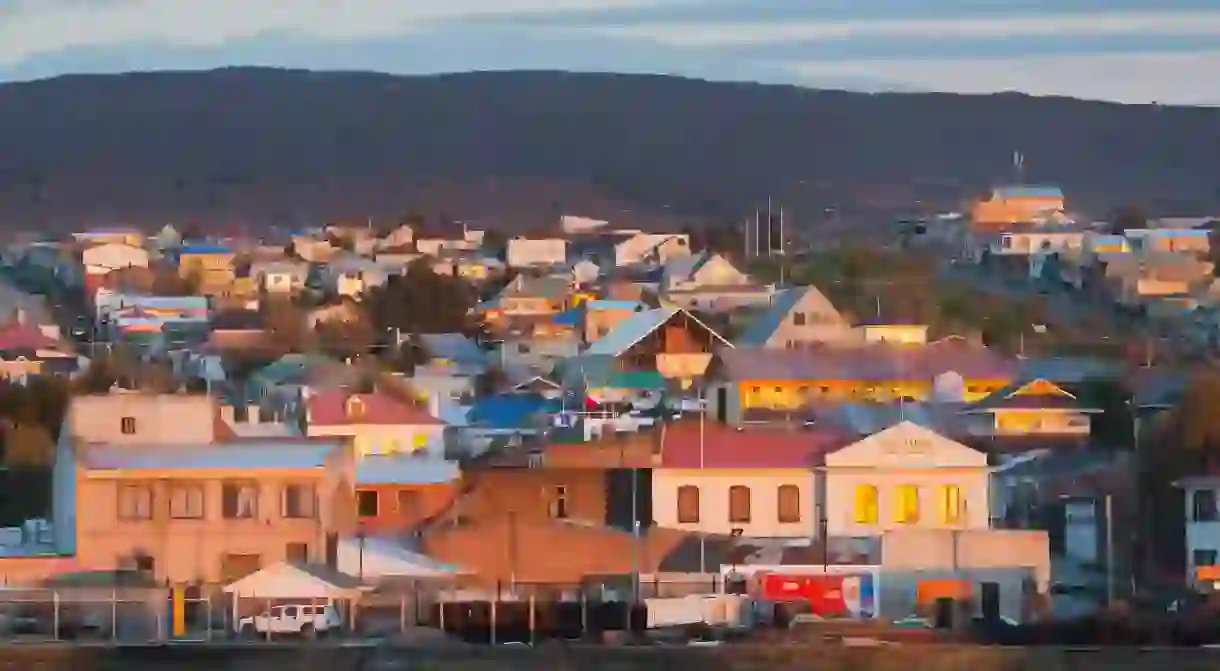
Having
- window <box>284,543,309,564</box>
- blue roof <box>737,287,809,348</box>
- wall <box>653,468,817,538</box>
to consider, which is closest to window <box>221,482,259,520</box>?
window <box>284,543,309,564</box>

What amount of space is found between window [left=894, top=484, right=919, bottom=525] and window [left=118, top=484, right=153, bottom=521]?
396 cm

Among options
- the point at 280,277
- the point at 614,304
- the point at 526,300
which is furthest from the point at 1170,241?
the point at 614,304

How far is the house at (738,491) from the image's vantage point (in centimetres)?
1539

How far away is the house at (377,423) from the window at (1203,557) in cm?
651

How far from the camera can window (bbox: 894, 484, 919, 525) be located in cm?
1573

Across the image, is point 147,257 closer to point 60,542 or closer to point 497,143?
point 497,143

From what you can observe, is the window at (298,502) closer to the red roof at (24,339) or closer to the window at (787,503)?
the window at (787,503)

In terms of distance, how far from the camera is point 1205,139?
3091 inches

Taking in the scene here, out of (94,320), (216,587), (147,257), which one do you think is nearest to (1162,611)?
(216,587)

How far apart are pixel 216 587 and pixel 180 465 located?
1.56 m

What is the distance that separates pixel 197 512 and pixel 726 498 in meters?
2.80

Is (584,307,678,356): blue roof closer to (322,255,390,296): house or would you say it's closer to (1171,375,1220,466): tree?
(1171,375,1220,466): tree

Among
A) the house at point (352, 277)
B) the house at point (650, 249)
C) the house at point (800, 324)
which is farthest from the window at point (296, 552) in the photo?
the house at point (650, 249)

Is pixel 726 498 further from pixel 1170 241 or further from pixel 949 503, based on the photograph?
pixel 1170 241
